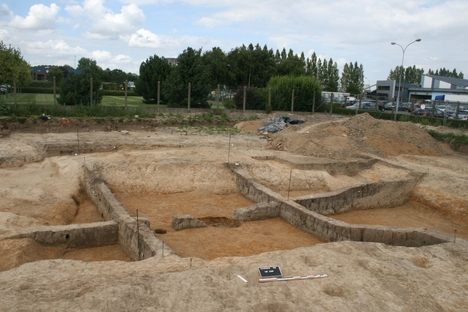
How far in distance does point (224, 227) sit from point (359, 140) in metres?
9.71

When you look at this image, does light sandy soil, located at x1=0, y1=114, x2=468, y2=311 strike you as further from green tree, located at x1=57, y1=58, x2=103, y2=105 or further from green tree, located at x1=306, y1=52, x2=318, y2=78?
green tree, located at x1=306, y1=52, x2=318, y2=78

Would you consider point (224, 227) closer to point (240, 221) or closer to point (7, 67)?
point (240, 221)

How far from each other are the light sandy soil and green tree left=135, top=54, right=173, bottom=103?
11.5 meters

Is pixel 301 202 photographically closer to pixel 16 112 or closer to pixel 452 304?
pixel 452 304

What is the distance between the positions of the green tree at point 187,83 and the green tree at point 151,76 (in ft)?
17.8

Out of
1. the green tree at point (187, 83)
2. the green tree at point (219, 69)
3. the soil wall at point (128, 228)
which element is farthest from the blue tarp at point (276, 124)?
the green tree at point (219, 69)

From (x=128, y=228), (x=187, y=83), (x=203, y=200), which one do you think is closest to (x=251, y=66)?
(x=187, y=83)

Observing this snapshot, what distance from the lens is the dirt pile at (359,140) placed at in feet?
52.3

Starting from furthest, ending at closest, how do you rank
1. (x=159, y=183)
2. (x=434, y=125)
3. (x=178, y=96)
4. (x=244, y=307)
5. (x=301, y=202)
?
(x=178, y=96), (x=434, y=125), (x=159, y=183), (x=301, y=202), (x=244, y=307)

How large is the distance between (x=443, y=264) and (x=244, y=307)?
3.56 meters

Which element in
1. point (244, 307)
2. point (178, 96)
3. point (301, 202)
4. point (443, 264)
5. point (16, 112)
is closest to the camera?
point (244, 307)

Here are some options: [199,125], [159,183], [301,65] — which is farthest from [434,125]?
[301,65]

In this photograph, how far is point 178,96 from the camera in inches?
939

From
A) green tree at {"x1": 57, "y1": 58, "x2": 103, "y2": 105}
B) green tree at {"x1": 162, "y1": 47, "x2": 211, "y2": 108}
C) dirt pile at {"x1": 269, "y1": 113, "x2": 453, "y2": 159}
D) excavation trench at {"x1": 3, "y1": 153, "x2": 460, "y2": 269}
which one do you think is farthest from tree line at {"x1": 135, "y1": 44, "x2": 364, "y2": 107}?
excavation trench at {"x1": 3, "y1": 153, "x2": 460, "y2": 269}
